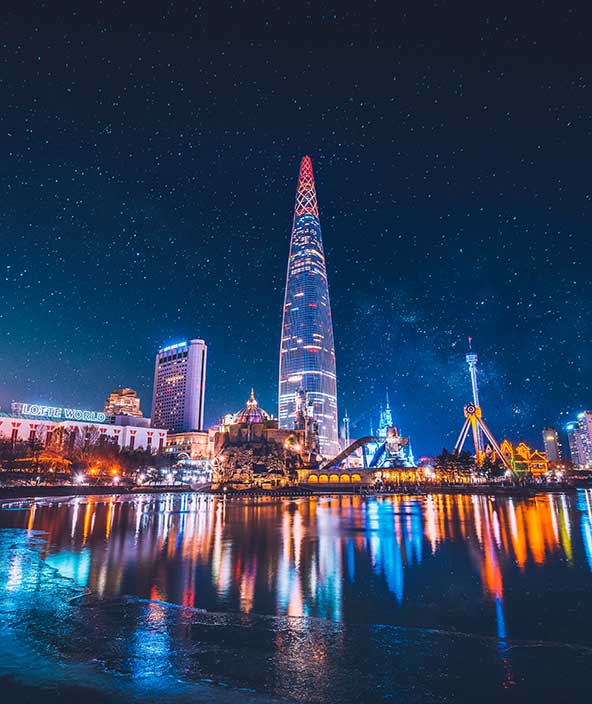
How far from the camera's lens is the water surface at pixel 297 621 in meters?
7.72

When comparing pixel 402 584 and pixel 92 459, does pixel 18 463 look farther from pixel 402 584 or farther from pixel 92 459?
pixel 402 584

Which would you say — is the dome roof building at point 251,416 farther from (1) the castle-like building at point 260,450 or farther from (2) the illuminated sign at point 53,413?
(2) the illuminated sign at point 53,413

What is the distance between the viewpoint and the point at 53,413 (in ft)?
441

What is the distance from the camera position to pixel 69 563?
706 inches

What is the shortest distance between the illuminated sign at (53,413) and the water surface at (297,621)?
123 m

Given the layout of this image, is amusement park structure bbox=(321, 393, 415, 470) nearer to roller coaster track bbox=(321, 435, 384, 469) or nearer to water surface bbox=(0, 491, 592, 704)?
roller coaster track bbox=(321, 435, 384, 469)

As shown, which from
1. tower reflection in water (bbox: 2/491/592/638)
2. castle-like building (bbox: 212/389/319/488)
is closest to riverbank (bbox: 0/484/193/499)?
castle-like building (bbox: 212/389/319/488)

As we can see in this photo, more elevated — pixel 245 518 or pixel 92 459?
pixel 92 459

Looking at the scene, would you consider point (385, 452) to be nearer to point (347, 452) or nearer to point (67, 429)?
point (347, 452)

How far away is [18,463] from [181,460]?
56.4 meters

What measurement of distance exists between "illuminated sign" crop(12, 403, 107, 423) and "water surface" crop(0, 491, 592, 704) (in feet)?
404

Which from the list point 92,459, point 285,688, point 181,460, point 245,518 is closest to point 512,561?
point 285,688

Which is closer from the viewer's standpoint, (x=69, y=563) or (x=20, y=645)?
(x=20, y=645)

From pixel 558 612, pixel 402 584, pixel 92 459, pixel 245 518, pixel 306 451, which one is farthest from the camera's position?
pixel 306 451
